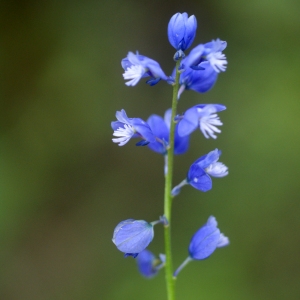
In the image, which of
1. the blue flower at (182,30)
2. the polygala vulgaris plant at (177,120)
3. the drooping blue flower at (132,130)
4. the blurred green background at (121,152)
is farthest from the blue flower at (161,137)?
the blurred green background at (121,152)

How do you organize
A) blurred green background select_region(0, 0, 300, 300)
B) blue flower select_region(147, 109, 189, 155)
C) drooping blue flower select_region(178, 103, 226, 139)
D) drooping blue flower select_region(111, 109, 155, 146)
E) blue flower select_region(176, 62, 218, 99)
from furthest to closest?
blurred green background select_region(0, 0, 300, 300) < blue flower select_region(147, 109, 189, 155) < blue flower select_region(176, 62, 218, 99) < drooping blue flower select_region(111, 109, 155, 146) < drooping blue flower select_region(178, 103, 226, 139)

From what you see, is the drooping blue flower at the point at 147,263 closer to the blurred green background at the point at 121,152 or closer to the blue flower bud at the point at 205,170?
the blue flower bud at the point at 205,170

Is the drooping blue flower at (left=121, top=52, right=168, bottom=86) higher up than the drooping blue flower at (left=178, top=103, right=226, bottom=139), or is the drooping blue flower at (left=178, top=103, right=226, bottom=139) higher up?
the drooping blue flower at (left=121, top=52, right=168, bottom=86)

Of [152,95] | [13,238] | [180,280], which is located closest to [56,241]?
[13,238]

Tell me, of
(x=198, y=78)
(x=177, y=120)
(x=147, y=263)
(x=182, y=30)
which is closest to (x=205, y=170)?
(x=177, y=120)

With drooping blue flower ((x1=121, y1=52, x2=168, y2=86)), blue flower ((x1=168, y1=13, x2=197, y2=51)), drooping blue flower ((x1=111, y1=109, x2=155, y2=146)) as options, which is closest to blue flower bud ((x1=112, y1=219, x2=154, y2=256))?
drooping blue flower ((x1=111, y1=109, x2=155, y2=146))

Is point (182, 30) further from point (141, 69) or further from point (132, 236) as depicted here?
point (132, 236)

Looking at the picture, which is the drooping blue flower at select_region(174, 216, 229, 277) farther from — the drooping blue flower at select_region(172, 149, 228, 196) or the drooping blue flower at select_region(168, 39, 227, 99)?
the drooping blue flower at select_region(168, 39, 227, 99)
